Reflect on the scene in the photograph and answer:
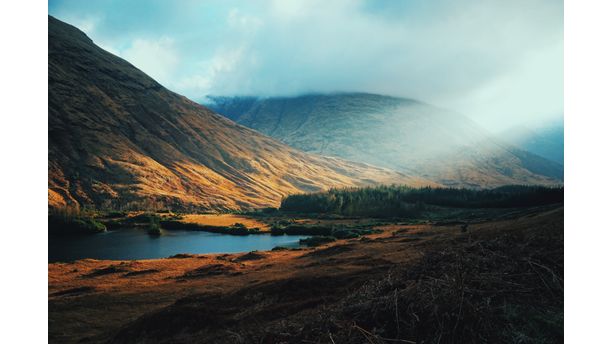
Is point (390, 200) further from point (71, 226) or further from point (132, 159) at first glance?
point (132, 159)

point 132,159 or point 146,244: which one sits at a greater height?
point 132,159

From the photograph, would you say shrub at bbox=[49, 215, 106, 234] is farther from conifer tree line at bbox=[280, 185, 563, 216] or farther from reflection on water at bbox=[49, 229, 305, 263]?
conifer tree line at bbox=[280, 185, 563, 216]

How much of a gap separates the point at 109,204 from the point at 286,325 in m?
118

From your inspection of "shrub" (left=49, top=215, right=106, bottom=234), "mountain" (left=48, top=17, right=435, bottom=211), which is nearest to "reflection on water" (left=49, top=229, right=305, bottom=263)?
"shrub" (left=49, top=215, right=106, bottom=234)

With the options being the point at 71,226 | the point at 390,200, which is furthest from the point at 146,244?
the point at 390,200

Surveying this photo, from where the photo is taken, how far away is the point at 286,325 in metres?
4.66


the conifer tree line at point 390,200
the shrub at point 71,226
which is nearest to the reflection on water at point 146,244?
the shrub at point 71,226

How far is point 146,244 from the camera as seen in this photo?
59469mm

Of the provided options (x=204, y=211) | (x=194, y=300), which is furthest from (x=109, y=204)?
(x=194, y=300)

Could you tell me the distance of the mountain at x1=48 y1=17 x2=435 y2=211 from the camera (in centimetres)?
11706

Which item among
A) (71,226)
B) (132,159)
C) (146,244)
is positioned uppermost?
(132,159)

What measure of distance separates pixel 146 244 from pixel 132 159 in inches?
3556

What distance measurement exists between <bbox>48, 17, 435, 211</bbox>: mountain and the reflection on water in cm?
3921

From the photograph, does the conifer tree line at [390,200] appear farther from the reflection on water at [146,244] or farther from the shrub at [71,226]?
the shrub at [71,226]
